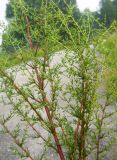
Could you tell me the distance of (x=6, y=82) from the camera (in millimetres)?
5504

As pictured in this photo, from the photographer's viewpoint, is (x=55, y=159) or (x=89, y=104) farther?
(x=55, y=159)

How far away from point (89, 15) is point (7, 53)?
1.38 metres

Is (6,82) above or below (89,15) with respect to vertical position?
below

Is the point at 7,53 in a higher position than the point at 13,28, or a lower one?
lower

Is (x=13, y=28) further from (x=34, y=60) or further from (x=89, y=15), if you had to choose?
(x=89, y=15)

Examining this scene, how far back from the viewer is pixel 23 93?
542 cm

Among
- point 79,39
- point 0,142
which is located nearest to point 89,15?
point 79,39

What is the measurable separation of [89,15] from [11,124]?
6910mm

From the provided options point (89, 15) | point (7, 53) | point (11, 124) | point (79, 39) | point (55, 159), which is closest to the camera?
point (79, 39)

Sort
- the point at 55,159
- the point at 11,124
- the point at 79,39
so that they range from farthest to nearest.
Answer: the point at 11,124
the point at 55,159
the point at 79,39

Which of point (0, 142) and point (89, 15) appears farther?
point (0, 142)

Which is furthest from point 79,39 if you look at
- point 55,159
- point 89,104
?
point 55,159

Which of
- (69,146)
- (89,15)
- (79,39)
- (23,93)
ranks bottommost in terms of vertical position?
(69,146)

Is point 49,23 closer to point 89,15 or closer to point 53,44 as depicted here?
point 53,44
